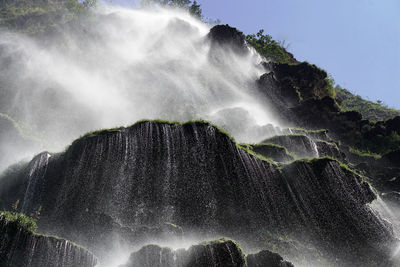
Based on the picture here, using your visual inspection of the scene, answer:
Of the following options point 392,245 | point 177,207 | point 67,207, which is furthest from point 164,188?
point 392,245

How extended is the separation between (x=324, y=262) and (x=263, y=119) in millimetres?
21967

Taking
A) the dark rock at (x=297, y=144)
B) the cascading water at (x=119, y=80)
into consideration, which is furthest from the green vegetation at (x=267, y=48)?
the dark rock at (x=297, y=144)

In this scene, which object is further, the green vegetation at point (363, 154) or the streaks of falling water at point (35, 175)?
the green vegetation at point (363, 154)

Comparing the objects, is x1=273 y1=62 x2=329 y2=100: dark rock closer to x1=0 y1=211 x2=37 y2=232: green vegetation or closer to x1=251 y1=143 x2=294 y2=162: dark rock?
x1=251 y1=143 x2=294 y2=162: dark rock

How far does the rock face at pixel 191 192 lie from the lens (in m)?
14.9

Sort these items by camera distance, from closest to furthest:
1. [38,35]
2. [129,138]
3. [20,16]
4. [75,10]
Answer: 1. [129,138]
2. [38,35]
3. [20,16]
4. [75,10]

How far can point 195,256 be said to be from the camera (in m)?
10.2

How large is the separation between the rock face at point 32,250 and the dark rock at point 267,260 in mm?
5583

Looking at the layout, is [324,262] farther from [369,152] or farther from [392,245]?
[369,152]

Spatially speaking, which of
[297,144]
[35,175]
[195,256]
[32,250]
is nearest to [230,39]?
[297,144]

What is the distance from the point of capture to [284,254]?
14352 mm

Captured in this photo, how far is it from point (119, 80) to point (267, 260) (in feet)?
113

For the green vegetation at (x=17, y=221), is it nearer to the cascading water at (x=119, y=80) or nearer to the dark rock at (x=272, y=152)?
the dark rock at (x=272, y=152)

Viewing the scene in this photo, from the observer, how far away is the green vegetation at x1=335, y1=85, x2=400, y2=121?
54.4 meters
